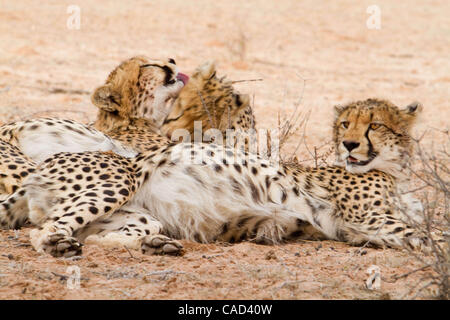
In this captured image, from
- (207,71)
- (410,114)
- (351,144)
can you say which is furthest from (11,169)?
(410,114)

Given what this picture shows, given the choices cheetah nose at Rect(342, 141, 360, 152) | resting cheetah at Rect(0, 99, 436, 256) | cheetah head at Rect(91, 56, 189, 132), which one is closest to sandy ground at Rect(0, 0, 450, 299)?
resting cheetah at Rect(0, 99, 436, 256)

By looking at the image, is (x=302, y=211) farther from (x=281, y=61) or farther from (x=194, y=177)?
(x=281, y=61)

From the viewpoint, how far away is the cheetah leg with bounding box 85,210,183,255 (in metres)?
3.48

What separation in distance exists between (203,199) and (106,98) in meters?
1.47

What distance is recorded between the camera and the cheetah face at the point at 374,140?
4.36m

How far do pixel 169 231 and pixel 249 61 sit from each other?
708cm

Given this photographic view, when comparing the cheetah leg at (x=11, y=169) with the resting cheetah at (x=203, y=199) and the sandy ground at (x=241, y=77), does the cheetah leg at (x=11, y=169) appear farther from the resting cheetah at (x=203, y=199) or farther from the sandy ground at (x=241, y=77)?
the sandy ground at (x=241, y=77)

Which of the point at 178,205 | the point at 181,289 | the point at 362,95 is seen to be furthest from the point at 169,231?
the point at 362,95

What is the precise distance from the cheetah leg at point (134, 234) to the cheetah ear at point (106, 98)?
4.49 feet

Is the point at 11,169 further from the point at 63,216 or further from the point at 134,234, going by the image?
the point at 134,234

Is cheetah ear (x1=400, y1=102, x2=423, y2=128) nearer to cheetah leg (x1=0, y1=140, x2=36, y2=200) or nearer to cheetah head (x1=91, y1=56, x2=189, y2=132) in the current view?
cheetah head (x1=91, y1=56, x2=189, y2=132)

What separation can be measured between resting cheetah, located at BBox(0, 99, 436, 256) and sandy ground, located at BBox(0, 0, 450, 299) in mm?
152

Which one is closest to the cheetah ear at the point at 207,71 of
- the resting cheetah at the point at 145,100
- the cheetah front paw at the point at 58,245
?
the resting cheetah at the point at 145,100

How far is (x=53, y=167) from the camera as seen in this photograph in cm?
389
